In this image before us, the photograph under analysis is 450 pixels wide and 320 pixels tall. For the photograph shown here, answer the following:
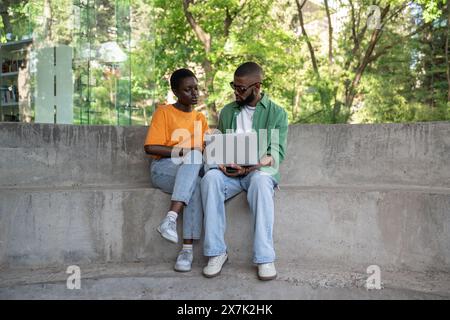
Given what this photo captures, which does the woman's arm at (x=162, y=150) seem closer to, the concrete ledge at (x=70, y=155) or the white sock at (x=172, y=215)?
the white sock at (x=172, y=215)

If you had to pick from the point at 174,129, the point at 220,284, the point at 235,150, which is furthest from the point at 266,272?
the point at 174,129

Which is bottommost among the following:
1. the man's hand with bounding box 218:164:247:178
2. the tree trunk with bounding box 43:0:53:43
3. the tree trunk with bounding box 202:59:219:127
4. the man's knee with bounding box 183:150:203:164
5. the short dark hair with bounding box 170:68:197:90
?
the man's hand with bounding box 218:164:247:178

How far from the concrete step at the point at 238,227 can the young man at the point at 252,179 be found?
281mm

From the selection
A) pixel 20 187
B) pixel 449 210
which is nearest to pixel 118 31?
pixel 20 187

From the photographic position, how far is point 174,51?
12.3 metres

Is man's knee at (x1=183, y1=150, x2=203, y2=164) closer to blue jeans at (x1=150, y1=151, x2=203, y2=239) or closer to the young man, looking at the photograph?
blue jeans at (x1=150, y1=151, x2=203, y2=239)

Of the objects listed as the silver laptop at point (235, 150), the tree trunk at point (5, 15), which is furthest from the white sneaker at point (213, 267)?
the tree trunk at point (5, 15)

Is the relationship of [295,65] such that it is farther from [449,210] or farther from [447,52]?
[449,210]

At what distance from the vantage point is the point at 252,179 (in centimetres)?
299

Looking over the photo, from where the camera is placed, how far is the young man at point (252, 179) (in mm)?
2883

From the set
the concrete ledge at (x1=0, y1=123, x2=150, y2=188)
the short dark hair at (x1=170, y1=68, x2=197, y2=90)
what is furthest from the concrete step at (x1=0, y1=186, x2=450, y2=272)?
the short dark hair at (x1=170, y1=68, x2=197, y2=90)

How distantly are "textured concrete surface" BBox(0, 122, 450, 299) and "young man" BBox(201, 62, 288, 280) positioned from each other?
162mm

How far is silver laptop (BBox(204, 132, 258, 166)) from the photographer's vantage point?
3131 mm

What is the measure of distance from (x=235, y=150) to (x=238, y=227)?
56 centimetres
